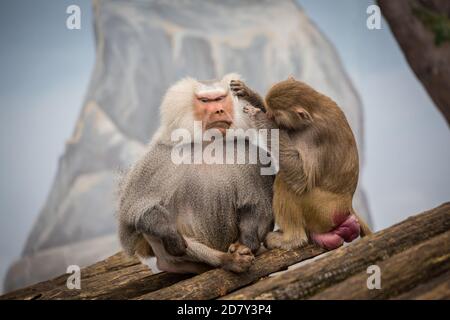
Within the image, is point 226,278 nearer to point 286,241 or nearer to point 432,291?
point 286,241

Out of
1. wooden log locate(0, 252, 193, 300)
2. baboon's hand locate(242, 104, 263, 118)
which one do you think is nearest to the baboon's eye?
baboon's hand locate(242, 104, 263, 118)

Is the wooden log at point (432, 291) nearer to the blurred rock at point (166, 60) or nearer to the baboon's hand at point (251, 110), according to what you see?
the baboon's hand at point (251, 110)

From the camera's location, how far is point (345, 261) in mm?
3107

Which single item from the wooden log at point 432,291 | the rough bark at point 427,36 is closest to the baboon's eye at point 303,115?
the wooden log at point 432,291

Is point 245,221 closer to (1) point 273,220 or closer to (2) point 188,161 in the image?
(1) point 273,220

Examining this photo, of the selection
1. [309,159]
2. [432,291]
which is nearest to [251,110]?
[309,159]

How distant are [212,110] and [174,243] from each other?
779mm

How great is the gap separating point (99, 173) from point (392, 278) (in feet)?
16.0

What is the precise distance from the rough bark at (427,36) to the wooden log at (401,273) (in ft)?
10.8

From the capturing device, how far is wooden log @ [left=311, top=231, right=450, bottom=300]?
285 centimetres

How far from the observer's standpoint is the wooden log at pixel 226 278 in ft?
10.3

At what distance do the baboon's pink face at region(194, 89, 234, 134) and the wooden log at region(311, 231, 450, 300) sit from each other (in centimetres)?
110

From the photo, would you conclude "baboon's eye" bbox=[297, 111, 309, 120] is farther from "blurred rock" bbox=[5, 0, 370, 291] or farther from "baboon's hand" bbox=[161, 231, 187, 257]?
"blurred rock" bbox=[5, 0, 370, 291]
